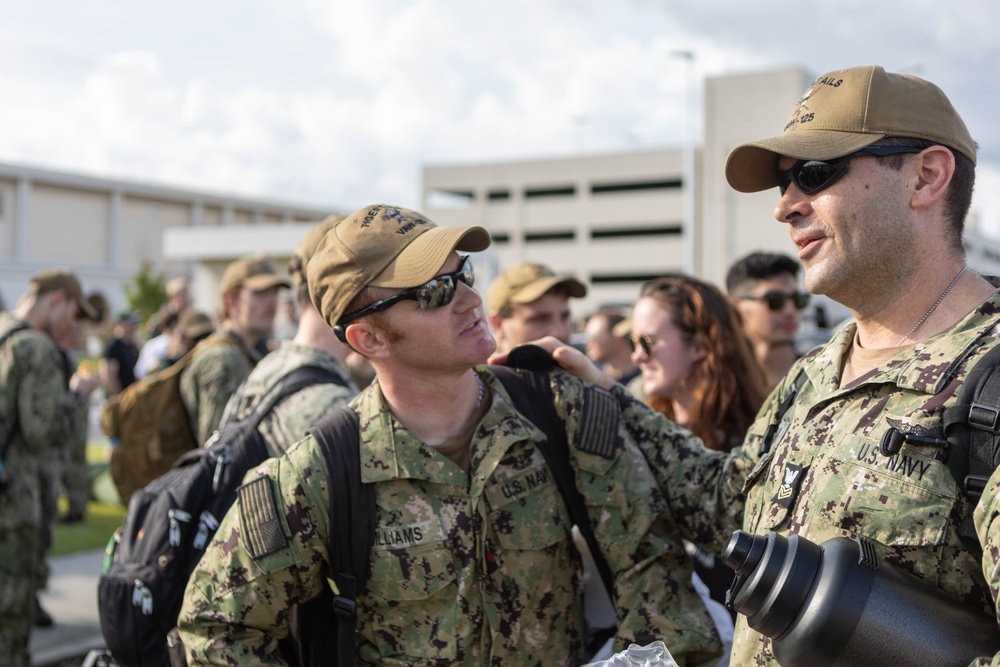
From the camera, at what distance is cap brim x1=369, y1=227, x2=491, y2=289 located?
2463 millimetres

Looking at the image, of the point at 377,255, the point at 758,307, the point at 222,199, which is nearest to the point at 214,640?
the point at 377,255

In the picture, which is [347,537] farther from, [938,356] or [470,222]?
[470,222]

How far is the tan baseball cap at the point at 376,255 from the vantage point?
2479mm

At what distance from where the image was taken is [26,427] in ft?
18.1

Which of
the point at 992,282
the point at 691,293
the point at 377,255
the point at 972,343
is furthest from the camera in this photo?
the point at 691,293

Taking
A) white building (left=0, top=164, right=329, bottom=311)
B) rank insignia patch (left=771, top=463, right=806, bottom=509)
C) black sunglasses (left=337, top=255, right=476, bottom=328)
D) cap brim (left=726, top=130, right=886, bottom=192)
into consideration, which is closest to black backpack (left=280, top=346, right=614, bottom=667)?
black sunglasses (left=337, top=255, right=476, bottom=328)

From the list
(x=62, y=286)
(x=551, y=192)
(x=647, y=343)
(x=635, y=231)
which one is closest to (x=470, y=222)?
(x=551, y=192)

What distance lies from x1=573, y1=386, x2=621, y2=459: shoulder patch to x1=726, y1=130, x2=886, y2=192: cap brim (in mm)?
718

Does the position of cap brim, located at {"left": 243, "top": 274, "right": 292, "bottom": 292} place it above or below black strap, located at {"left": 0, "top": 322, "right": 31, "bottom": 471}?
above

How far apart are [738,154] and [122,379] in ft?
30.0

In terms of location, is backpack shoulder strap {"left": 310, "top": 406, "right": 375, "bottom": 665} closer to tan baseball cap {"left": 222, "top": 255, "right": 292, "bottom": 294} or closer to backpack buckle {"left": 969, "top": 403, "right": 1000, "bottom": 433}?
backpack buckle {"left": 969, "top": 403, "right": 1000, "bottom": 433}

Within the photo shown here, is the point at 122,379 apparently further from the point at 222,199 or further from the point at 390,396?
the point at 222,199

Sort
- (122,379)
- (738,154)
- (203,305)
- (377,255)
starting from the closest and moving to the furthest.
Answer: (738,154) → (377,255) → (122,379) → (203,305)

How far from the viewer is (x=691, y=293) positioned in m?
3.89
